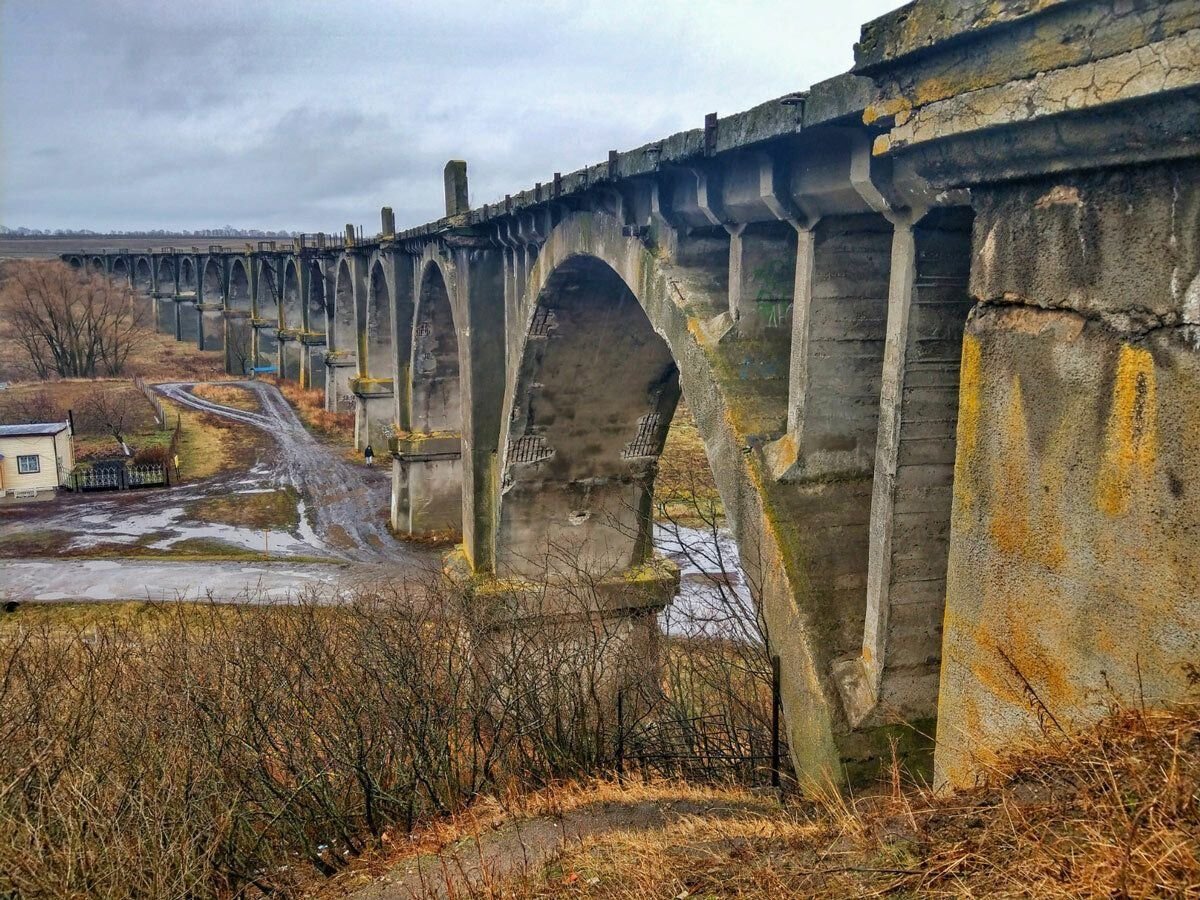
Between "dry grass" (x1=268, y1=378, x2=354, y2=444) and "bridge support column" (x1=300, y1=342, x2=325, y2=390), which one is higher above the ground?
"bridge support column" (x1=300, y1=342, x2=325, y2=390)

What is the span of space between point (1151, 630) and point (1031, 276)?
1207 millimetres

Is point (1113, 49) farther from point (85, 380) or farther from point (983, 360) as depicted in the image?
point (85, 380)

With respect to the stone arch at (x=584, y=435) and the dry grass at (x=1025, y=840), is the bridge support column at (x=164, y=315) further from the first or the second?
the dry grass at (x=1025, y=840)

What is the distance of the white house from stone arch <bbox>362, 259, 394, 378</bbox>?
10.4 m

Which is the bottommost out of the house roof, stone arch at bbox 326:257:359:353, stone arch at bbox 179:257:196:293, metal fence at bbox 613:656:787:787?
metal fence at bbox 613:656:787:787

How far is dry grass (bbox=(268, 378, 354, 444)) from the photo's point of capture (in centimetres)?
3953

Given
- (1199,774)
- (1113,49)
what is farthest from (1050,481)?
(1113,49)

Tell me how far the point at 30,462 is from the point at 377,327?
1193 cm

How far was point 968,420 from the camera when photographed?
3400mm

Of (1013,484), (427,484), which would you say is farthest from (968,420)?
(427,484)

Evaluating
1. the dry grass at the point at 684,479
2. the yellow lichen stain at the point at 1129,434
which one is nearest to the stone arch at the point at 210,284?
the dry grass at the point at 684,479

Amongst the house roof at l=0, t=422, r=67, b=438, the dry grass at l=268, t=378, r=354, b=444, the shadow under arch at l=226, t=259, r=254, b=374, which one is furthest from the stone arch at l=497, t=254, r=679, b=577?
the shadow under arch at l=226, t=259, r=254, b=374

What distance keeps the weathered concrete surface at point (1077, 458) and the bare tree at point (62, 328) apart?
5907 cm

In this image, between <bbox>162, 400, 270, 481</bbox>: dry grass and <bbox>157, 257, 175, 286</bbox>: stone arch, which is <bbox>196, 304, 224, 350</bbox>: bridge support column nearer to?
<bbox>157, 257, 175, 286</bbox>: stone arch
